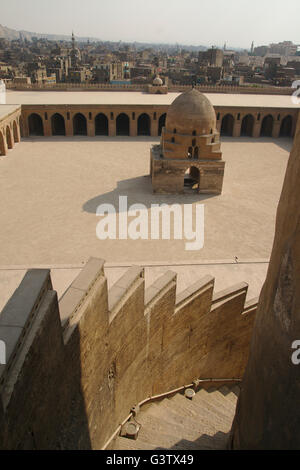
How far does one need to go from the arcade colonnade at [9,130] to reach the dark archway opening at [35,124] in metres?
2.01

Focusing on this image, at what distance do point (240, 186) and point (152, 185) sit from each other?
12.4ft

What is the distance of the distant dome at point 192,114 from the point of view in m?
14.0

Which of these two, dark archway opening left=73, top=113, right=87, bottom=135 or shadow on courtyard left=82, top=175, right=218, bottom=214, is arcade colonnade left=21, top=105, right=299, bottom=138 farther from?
shadow on courtyard left=82, top=175, right=218, bottom=214

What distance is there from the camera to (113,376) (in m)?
6.10

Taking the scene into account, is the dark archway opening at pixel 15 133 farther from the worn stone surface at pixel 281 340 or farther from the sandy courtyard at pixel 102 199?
the worn stone surface at pixel 281 340

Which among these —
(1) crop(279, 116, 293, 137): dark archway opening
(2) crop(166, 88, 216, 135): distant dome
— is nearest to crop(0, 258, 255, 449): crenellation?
(2) crop(166, 88, 216, 135): distant dome

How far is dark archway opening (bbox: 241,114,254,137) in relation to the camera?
24233 mm

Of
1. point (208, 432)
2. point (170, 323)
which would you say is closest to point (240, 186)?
point (170, 323)

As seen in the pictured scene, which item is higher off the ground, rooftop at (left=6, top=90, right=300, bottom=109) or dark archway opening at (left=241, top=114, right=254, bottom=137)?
rooftop at (left=6, top=90, right=300, bottom=109)

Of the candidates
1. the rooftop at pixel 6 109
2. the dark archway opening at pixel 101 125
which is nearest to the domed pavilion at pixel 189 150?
the rooftop at pixel 6 109

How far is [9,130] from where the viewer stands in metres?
18.8

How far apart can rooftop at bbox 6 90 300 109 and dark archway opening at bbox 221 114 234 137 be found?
948 millimetres

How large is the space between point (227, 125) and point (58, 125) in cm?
1175

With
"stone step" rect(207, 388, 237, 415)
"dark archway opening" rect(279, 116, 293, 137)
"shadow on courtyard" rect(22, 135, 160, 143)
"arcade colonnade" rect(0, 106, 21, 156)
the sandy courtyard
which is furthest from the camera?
"dark archway opening" rect(279, 116, 293, 137)
